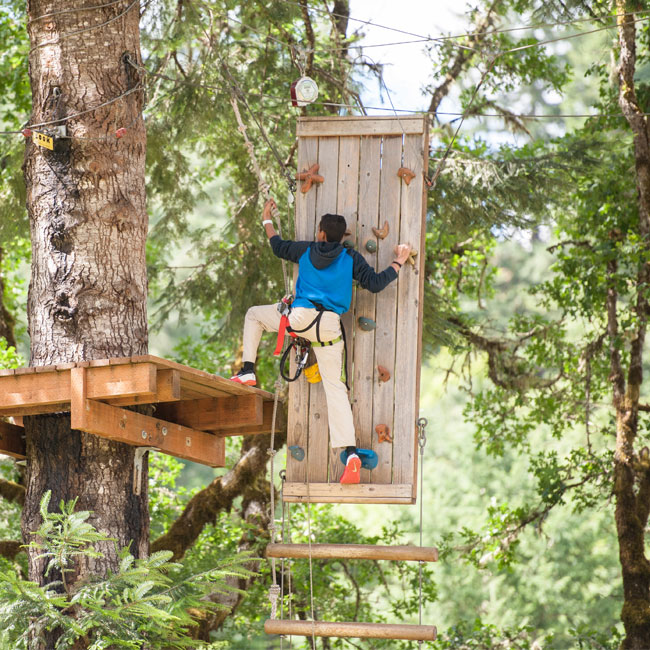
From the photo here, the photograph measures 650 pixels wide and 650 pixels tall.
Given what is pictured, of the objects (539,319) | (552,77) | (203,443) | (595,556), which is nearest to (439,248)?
(539,319)

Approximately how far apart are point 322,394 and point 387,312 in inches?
21.2

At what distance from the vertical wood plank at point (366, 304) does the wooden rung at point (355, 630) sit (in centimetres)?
72

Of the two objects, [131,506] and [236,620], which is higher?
[131,506]

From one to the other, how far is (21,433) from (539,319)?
6016 mm

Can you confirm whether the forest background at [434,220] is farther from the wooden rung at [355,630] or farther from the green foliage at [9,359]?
the wooden rung at [355,630]

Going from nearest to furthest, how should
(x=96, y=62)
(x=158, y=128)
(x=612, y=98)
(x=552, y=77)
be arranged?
(x=96, y=62), (x=158, y=128), (x=612, y=98), (x=552, y=77)

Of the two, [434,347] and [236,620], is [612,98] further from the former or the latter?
[236,620]

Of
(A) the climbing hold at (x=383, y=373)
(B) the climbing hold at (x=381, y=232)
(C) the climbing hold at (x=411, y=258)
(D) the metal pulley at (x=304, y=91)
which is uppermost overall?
(D) the metal pulley at (x=304, y=91)

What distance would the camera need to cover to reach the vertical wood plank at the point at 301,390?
5145 mm

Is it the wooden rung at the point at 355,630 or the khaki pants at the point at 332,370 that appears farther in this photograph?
the khaki pants at the point at 332,370

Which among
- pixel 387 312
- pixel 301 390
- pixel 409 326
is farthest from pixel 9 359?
pixel 409 326

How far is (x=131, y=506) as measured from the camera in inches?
187

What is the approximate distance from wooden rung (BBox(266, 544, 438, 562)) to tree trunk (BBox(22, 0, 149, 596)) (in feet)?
2.24

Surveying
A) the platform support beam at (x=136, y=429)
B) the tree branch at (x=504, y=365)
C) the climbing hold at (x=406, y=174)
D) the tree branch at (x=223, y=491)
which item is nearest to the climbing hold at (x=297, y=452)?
the platform support beam at (x=136, y=429)
